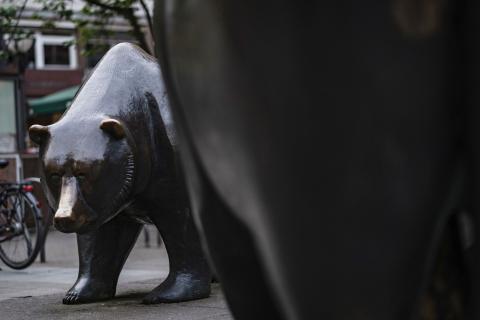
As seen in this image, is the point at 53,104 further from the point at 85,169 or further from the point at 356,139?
the point at 356,139

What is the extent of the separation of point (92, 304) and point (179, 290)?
52cm

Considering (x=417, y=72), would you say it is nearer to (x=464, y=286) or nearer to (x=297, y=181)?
(x=297, y=181)

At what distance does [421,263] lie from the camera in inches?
48.7

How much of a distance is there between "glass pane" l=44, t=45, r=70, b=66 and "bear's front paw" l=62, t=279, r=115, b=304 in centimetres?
2361

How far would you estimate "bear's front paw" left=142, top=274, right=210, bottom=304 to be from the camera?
18.5ft

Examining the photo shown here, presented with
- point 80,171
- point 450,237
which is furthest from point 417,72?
point 80,171

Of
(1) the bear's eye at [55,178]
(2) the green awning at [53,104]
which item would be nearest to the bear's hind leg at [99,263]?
(1) the bear's eye at [55,178]

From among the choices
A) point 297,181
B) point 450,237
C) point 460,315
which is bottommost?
point 460,315

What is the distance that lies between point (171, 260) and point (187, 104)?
4.37 m

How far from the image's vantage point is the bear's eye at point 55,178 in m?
5.11

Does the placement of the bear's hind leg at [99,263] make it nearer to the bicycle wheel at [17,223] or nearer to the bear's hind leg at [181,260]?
the bear's hind leg at [181,260]

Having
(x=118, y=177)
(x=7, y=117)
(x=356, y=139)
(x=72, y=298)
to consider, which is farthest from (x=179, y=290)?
(x=7, y=117)

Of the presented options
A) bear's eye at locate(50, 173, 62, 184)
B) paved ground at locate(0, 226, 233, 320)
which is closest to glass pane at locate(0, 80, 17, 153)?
paved ground at locate(0, 226, 233, 320)

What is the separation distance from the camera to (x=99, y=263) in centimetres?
586
